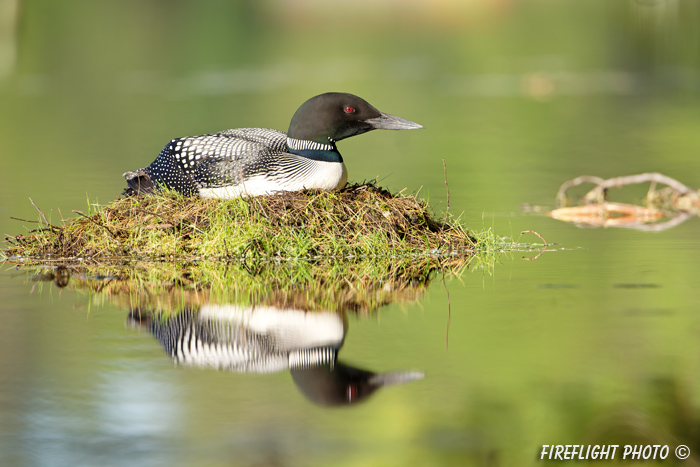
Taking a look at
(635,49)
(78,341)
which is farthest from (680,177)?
(635,49)

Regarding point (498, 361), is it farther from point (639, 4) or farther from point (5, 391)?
point (639, 4)

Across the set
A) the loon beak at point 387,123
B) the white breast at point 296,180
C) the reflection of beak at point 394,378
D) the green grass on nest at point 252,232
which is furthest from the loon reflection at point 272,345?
the loon beak at point 387,123

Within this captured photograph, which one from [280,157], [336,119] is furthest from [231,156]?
[336,119]

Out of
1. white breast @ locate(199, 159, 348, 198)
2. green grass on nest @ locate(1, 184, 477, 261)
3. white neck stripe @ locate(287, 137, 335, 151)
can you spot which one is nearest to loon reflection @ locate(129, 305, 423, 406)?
green grass on nest @ locate(1, 184, 477, 261)

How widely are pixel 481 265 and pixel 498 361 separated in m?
1.90

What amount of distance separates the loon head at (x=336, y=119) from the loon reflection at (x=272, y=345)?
6.18 feet

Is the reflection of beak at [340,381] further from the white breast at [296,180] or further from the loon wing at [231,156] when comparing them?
the loon wing at [231,156]

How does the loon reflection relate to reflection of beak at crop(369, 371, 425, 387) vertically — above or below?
above

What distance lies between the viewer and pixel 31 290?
520 centimetres

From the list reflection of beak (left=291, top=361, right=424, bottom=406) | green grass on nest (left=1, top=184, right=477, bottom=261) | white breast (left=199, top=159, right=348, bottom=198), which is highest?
white breast (left=199, top=159, right=348, bottom=198)

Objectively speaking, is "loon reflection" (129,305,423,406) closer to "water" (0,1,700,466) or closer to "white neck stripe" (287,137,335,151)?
"water" (0,1,700,466)

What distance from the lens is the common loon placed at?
6262 millimetres

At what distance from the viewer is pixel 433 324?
448 cm

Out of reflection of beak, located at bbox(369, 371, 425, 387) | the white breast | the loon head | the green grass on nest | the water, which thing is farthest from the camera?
the loon head
